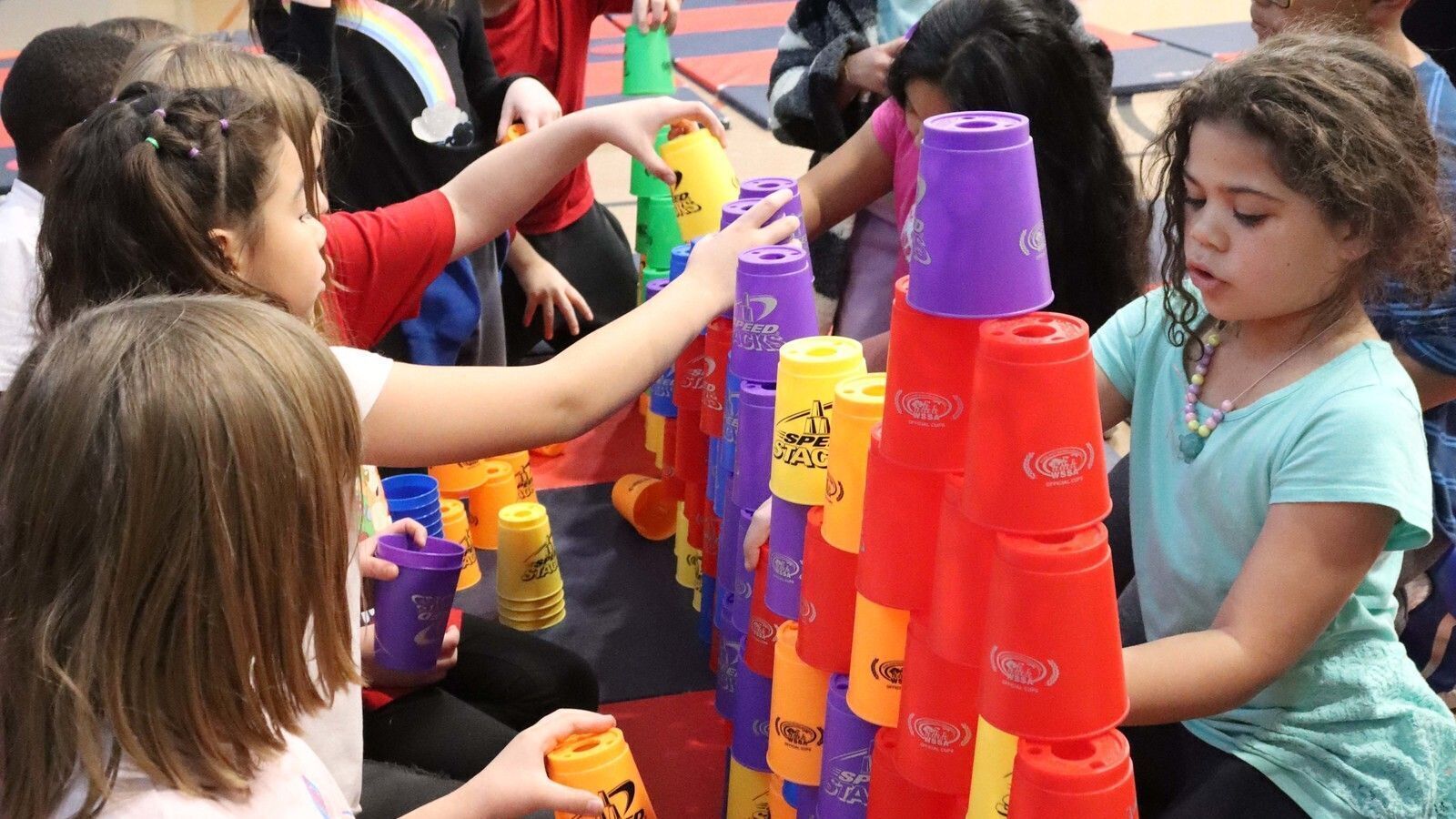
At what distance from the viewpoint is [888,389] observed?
1.04 meters

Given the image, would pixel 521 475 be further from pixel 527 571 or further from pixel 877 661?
pixel 877 661

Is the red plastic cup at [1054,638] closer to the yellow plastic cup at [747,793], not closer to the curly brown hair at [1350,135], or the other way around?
the curly brown hair at [1350,135]

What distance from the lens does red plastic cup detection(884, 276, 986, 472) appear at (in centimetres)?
101

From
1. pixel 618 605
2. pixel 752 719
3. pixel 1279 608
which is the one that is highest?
pixel 1279 608

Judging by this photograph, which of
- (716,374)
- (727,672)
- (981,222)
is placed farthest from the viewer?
(727,672)

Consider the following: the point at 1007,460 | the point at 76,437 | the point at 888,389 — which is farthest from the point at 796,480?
the point at 76,437

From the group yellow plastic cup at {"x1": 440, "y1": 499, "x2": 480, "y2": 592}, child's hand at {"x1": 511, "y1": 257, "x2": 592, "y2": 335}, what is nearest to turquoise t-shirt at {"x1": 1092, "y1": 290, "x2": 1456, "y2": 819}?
yellow plastic cup at {"x1": 440, "y1": 499, "x2": 480, "y2": 592}

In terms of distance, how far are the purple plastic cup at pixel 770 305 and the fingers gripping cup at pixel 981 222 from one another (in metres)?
0.34

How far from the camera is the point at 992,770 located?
0.98 meters

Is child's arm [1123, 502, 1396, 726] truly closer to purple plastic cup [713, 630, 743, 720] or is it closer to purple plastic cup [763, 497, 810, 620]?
purple plastic cup [763, 497, 810, 620]

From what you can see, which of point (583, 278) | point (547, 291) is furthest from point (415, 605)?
point (583, 278)

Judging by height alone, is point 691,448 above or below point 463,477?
above

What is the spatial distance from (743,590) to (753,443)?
19 cm

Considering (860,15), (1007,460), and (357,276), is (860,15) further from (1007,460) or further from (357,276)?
(1007,460)
